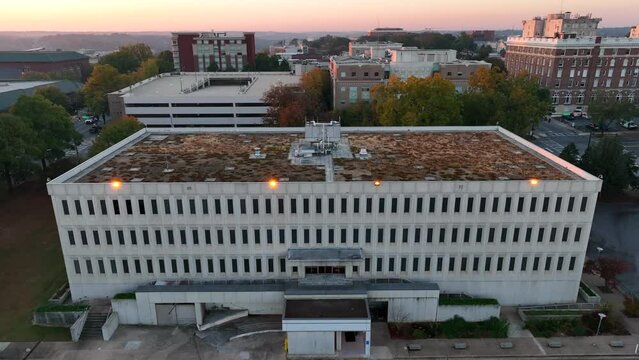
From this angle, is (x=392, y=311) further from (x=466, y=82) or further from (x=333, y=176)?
(x=466, y=82)

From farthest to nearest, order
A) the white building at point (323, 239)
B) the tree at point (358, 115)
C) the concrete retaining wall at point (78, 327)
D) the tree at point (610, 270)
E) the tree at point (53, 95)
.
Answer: the tree at point (53, 95), the tree at point (358, 115), the tree at point (610, 270), the white building at point (323, 239), the concrete retaining wall at point (78, 327)

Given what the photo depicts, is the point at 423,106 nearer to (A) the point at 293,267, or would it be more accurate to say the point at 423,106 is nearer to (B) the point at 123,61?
(A) the point at 293,267

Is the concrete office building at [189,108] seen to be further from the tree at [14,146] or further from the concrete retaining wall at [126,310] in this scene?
the concrete retaining wall at [126,310]

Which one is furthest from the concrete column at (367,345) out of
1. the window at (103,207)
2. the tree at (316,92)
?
the tree at (316,92)

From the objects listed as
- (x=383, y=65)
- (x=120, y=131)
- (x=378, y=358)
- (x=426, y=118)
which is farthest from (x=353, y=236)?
(x=383, y=65)

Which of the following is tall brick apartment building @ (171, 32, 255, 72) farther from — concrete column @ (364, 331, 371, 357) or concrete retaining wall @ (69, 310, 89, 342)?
concrete column @ (364, 331, 371, 357)

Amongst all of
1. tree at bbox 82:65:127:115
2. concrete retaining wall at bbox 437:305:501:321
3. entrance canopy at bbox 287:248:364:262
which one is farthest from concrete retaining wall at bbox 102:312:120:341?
tree at bbox 82:65:127:115
